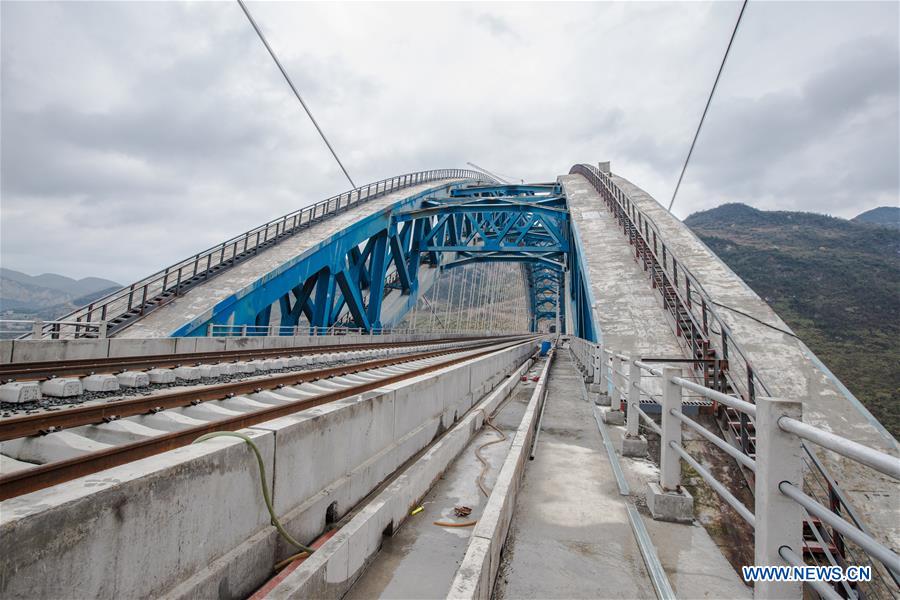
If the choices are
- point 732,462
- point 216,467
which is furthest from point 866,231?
point 216,467

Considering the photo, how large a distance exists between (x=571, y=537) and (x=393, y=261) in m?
33.0

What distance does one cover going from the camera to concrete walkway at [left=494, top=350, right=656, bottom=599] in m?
2.93

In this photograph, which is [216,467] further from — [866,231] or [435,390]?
[866,231]

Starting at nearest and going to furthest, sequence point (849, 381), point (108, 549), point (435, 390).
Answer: point (108, 549) → point (435, 390) → point (849, 381)

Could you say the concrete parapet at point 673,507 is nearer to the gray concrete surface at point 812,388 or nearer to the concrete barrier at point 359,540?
the concrete barrier at point 359,540

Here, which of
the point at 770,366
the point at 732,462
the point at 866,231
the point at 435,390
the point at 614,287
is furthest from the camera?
the point at 866,231

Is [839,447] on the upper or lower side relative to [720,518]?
upper

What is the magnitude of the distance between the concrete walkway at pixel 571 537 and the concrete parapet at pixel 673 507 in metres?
0.29

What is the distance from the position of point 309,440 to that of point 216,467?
868 millimetres

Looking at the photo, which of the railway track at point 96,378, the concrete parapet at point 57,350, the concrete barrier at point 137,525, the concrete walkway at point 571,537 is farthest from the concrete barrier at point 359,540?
the concrete parapet at point 57,350

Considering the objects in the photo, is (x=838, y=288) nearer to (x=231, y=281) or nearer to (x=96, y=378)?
(x=231, y=281)

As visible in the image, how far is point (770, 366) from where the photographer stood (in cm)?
1127

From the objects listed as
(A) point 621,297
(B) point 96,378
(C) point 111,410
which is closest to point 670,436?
(C) point 111,410

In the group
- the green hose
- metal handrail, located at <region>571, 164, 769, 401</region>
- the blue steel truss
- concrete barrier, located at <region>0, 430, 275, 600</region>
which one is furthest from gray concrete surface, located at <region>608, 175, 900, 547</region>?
concrete barrier, located at <region>0, 430, 275, 600</region>
